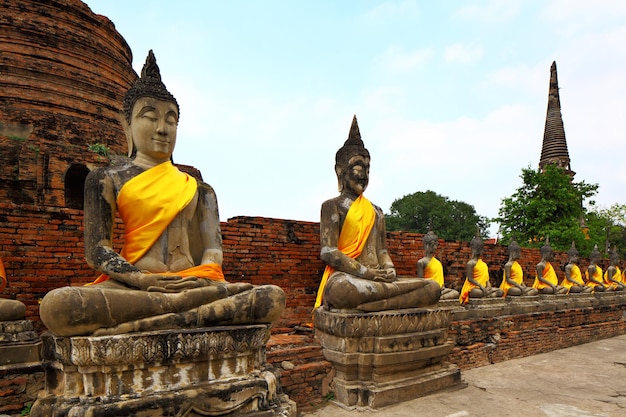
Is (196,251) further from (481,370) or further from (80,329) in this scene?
(481,370)

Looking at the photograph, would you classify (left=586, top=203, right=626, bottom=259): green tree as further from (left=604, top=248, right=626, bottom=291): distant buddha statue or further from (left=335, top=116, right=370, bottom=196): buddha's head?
(left=335, top=116, right=370, bottom=196): buddha's head

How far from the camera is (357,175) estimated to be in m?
5.80

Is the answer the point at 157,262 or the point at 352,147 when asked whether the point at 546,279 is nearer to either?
the point at 352,147

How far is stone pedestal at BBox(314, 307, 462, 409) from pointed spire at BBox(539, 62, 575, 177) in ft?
84.2

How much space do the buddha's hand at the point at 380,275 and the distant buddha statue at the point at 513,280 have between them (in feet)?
17.0

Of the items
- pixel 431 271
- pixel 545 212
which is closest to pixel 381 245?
pixel 431 271

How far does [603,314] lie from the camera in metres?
10.4

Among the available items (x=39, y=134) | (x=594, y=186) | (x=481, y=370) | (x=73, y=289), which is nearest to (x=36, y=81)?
(x=39, y=134)

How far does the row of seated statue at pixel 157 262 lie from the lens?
9.93ft

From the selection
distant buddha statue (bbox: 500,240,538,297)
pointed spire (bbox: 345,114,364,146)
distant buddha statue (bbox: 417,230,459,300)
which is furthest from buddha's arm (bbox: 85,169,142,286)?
distant buddha statue (bbox: 500,240,538,297)

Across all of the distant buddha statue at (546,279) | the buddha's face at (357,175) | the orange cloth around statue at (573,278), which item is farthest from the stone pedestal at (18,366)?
the orange cloth around statue at (573,278)

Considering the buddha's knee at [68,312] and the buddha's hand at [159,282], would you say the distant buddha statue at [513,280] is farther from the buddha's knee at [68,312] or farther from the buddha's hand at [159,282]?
the buddha's knee at [68,312]

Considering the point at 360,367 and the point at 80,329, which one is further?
the point at 360,367

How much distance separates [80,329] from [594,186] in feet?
75.3
